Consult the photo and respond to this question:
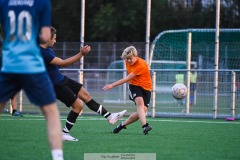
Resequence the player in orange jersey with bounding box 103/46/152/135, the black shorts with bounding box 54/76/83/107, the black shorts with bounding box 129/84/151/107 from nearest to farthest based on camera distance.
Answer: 1. the black shorts with bounding box 54/76/83/107
2. the player in orange jersey with bounding box 103/46/152/135
3. the black shorts with bounding box 129/84/151/107

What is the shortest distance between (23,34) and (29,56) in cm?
24

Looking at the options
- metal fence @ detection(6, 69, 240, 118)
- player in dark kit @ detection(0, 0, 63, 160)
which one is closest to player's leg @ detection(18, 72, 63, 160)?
player in dark kit @ detection(0, 0, 63, 160)

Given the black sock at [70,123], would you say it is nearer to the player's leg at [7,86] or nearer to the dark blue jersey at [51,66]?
the dark blue jersey at [51,66]

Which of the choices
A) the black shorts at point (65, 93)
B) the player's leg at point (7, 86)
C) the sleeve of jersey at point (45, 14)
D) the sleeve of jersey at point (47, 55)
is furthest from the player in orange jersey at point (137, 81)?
the sleeve of jersey at point (45, 14)

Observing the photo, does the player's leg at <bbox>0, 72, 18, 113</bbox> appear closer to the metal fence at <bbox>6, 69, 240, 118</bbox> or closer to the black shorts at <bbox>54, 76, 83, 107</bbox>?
the black shorts at <bbox>54, 76, 83, 107</bbox>

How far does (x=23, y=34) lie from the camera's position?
6645 mm

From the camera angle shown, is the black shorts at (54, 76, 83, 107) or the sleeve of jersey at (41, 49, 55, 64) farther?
the black shorts at (54, 76, 83, 107)

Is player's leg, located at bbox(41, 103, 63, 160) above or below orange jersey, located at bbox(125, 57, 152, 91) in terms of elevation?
below

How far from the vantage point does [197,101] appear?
19672 millimetres

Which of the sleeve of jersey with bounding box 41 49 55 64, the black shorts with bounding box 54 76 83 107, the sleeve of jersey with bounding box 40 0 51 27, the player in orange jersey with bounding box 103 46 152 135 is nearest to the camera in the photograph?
the sleeve of jersey with bounding box 40 0 51 27

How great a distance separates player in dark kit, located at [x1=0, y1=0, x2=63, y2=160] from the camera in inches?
260

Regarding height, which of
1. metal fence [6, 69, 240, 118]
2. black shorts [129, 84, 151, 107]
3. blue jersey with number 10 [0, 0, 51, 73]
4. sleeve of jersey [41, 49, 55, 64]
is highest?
blue jersey with number 10 [0, 0, 51, 73]

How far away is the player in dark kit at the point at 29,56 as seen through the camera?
661 cm

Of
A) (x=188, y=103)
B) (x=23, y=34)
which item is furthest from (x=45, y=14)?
(x=188, y=103)
